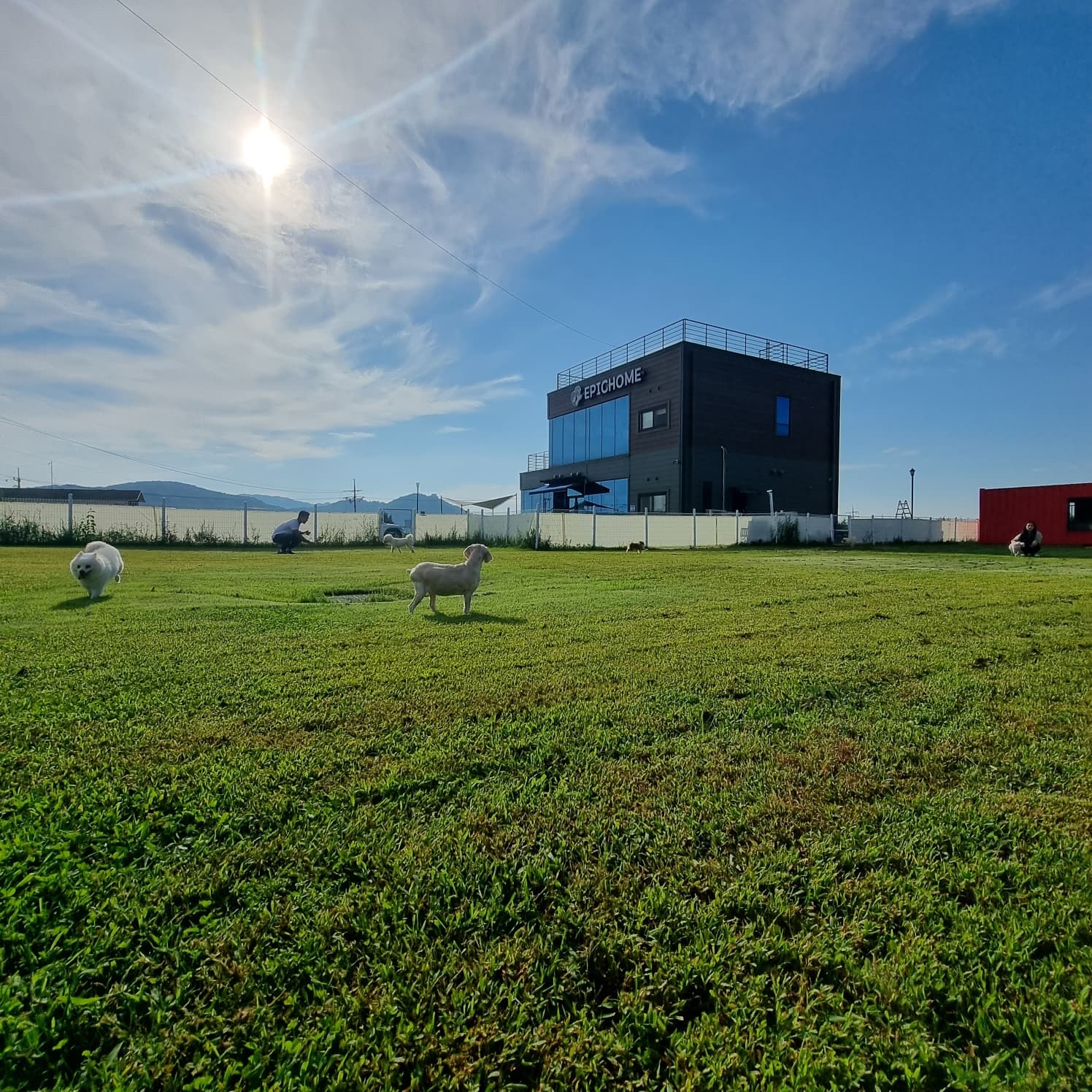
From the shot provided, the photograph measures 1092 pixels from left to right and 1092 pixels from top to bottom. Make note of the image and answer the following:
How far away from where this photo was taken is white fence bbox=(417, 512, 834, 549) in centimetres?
2191

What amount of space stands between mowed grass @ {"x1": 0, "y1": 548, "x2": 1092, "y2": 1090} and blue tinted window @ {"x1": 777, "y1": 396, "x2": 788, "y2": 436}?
2813cm

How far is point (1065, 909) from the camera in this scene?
1.35 metres

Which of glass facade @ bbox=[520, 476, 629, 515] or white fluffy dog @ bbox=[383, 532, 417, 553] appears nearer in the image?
white fluffy dog @ bbox=[383, 532, 417, 553]

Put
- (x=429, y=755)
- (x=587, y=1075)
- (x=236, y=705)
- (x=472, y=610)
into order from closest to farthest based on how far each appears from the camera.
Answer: (x=587, y=1075) → (x=429, y=755) → (x=236, y=705) → (x=472, y=610)

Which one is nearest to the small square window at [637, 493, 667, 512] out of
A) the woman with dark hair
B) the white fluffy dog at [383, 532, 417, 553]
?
the white fluffy dog at [383, 532, 417, 553]

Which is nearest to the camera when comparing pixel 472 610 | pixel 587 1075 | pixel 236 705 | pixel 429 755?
pixel 587 1075

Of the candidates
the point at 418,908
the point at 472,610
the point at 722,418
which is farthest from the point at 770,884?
the point at 722,418

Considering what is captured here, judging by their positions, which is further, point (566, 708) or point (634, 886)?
point (566, 708)

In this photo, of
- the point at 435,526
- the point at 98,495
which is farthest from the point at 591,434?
the point at 98,495

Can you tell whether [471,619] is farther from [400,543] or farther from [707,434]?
[707,434]

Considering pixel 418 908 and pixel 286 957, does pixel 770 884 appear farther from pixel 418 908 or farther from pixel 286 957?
pixel 286 957

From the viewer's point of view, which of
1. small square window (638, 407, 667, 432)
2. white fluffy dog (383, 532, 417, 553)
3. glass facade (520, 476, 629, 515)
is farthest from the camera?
glass facade (520, 476, 629, 515)

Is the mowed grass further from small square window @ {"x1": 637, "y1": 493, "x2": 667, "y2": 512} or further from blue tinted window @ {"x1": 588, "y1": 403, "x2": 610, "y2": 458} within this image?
blue tinted window @ {"x1": 588, "y1": 403, "x2": 610, "y2": 458}

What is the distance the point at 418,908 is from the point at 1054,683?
3.66 m
